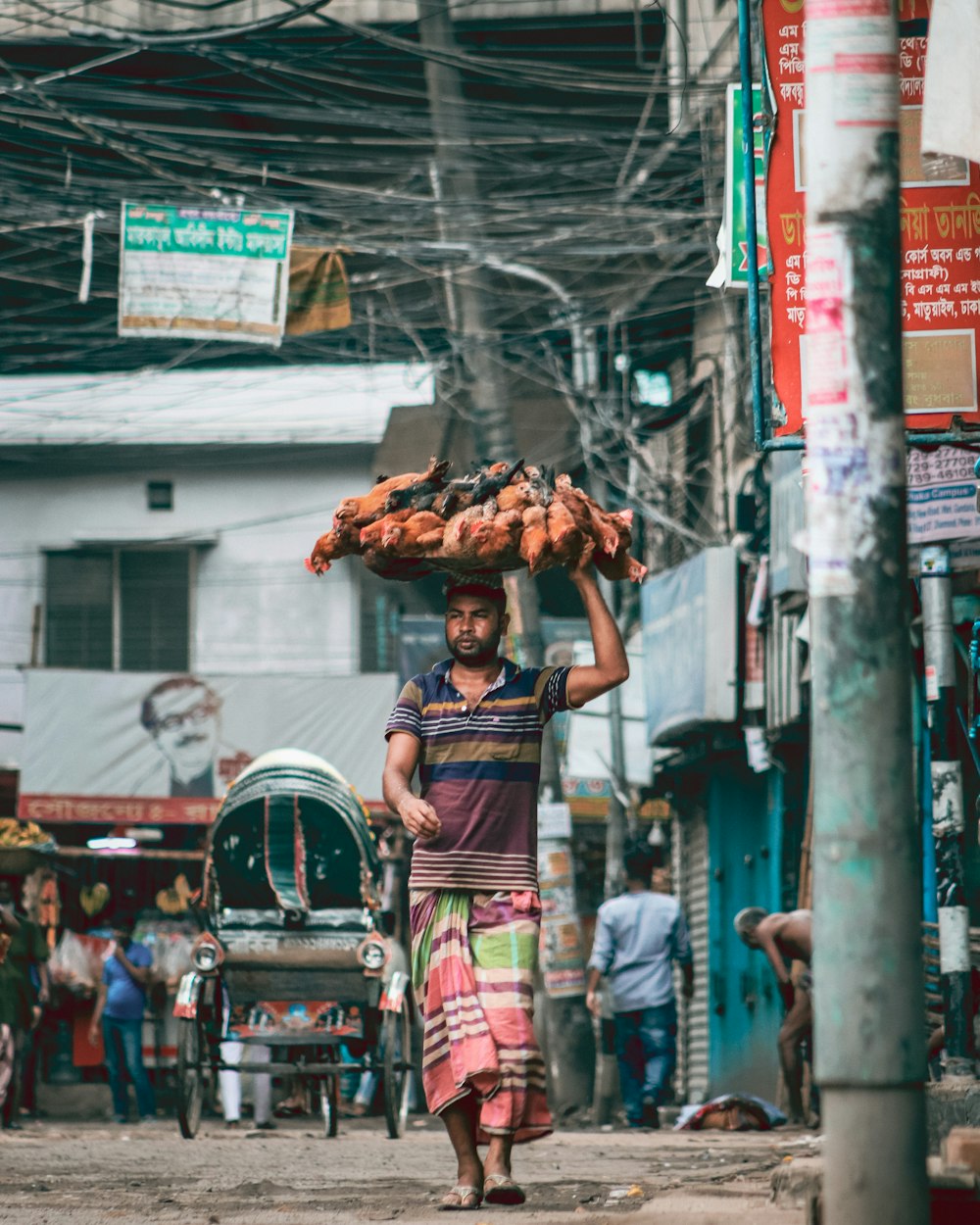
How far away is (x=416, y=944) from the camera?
6754mm

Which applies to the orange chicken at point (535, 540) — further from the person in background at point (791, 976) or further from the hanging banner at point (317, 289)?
the hanging banner at point (317, 289)

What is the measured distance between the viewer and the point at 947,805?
1027cm

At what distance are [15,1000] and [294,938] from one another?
4.00m

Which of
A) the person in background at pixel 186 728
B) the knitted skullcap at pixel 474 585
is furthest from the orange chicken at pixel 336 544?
the person in background at pixel 186 728

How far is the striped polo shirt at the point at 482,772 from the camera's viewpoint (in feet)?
21.6

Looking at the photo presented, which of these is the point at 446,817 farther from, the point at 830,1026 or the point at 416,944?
the point at 830,1026

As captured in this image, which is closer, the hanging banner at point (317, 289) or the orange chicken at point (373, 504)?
the orange chicken at point (373, 504)

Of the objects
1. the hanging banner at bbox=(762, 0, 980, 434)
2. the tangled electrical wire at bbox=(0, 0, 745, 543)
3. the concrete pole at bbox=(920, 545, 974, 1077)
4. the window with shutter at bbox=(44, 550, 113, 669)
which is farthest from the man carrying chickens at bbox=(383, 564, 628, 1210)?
the window with shutter at bbox=(44, 550, 113, 669)

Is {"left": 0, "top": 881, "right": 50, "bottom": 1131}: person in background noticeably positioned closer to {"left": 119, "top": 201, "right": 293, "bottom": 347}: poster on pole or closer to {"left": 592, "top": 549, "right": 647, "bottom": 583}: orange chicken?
{"left": 119, "top": 201, "right": 293, "bottom": 347}: poster on pole

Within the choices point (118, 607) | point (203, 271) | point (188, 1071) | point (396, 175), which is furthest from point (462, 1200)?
point (118, 607)

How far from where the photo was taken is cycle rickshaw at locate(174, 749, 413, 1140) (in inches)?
520

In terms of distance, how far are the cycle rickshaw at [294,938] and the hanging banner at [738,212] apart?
528cm

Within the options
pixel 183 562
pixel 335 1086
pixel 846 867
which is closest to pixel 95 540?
pixel 183 562

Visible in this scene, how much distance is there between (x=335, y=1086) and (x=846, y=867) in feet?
35.1
